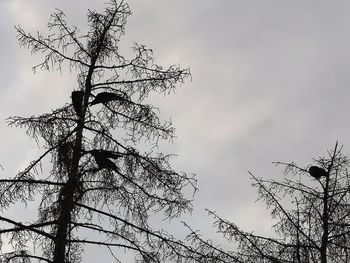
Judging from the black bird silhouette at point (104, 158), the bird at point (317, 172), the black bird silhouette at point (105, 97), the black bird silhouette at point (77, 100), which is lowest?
the bird at point (317, 172)

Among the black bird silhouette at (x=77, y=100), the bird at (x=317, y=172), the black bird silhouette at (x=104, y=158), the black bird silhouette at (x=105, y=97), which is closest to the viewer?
the black bird silhouette at (x=104, y=158)

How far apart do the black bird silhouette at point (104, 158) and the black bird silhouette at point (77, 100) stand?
67 cm

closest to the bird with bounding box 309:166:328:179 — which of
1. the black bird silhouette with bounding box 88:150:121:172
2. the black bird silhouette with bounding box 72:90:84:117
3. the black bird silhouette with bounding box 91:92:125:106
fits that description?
the black bird silhouette with bounding box 88:150:121:172

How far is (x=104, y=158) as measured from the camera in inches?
409

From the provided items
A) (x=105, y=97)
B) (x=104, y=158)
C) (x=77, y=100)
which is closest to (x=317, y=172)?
(x=104, y=158)

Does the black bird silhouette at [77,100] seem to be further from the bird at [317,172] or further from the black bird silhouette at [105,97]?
the bird at [317,172]

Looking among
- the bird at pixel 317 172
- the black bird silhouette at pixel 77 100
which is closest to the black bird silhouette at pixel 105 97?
the black bird silhouette at pixel 77 100

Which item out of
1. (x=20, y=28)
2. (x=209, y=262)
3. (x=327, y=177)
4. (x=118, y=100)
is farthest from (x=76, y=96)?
(x=327, y=177)

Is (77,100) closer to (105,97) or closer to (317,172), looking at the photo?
(105,97)

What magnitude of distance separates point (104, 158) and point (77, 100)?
3.24ft

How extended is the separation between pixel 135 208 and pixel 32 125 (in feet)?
6.32

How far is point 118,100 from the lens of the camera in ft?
35.7

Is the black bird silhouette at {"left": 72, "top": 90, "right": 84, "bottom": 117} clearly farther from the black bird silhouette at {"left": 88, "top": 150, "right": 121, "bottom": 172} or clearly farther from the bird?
the bird

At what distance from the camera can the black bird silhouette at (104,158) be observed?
34.0 feet
